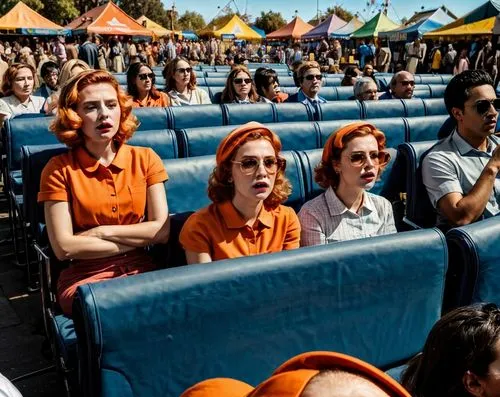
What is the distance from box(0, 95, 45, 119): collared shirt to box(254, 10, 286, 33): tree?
59876 millimetres

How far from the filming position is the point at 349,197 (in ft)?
8.57

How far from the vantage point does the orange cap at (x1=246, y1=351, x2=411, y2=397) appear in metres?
0.68

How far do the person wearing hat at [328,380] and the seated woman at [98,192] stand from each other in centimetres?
172

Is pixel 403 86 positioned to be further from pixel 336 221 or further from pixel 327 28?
pixel 327 28

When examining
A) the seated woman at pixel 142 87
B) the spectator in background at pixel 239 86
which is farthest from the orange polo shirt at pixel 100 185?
the spectator in background at pixel 239 86

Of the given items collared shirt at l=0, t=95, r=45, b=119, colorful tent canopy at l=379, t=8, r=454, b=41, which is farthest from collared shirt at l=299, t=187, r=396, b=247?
colorful tent canopy at l=379, t=8, r=454, b=41

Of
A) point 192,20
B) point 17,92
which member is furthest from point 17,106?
point 192,20

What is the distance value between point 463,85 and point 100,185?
6.94 feet

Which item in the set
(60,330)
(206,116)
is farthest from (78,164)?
(206,116)

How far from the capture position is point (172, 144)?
377 centimetres

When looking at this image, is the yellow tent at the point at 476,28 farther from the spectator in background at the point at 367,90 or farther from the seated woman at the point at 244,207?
the seated woman at the point at 244,207

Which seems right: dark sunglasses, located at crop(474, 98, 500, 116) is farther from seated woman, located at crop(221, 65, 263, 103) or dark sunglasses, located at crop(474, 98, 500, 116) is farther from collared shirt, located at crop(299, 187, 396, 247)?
seated woman, located at crop(221, 65, 263, 103)

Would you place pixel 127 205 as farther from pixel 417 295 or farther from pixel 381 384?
pixel 381 384

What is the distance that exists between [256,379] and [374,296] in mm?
528
